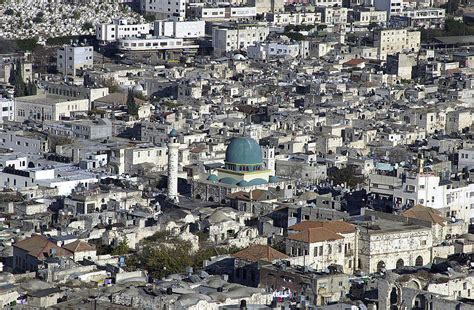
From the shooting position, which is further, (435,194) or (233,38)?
(233,38)

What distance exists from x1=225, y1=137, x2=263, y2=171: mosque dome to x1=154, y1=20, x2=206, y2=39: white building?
36.1 metres

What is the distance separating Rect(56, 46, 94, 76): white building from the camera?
71938 millimetres

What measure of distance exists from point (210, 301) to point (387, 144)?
2313 centimetres

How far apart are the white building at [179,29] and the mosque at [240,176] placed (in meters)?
36.1

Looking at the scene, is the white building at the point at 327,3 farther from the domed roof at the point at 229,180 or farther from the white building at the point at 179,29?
the domed roof at the point at 229,180

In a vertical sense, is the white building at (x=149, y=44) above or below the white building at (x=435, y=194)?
below

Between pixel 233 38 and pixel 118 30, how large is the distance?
566 cm

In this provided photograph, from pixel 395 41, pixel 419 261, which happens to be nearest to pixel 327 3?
pixel 395 41

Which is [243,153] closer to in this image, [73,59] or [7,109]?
[7,109]

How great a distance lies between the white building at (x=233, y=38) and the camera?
7962cm

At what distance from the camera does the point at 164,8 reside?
90562 millimetres

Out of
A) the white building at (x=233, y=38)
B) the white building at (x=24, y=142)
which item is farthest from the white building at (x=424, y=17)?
the white building at (x=24, y=142)

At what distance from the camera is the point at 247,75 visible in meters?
70.7

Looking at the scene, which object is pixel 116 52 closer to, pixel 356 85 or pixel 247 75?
pixel 247 75
